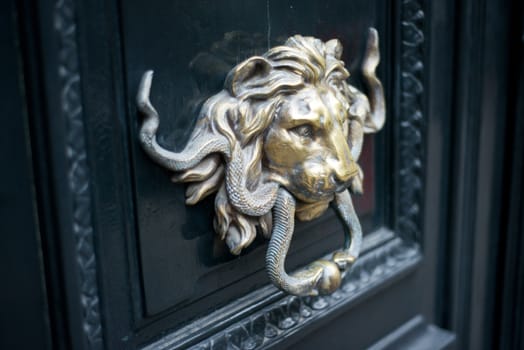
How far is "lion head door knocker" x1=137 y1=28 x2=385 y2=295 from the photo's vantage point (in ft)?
1.32

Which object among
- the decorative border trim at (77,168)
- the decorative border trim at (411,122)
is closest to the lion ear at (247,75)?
the decorative border trim at (77,168)

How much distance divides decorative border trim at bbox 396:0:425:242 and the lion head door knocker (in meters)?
0.17

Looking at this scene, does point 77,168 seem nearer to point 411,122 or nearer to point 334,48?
point 334,48

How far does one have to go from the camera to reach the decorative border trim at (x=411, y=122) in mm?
587

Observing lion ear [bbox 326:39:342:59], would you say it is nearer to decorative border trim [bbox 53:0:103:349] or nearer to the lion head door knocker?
the lion head door knocker

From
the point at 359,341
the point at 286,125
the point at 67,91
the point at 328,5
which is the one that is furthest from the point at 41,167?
the point at 359,341

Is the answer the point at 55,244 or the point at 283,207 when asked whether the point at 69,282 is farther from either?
the point at 283,207

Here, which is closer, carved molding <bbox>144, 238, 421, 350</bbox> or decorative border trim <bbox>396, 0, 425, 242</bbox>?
carved molding <bbox>144, 238, 421, 350</bbox>

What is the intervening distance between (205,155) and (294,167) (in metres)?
0.07

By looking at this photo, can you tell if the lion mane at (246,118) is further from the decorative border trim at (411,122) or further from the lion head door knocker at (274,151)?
the decorative border trim at (411,122)

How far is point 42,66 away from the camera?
1.04ft

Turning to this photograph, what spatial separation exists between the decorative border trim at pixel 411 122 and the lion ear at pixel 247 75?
22cm

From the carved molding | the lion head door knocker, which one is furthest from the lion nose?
the carved molding

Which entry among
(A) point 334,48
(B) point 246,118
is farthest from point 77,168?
(A) point 334,48
